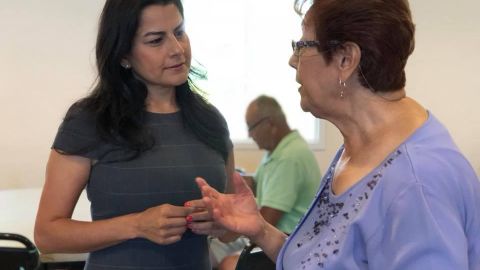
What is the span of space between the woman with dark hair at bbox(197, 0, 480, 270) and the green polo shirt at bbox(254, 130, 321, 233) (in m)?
1.50

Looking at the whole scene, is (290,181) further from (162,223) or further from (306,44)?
(306,44)

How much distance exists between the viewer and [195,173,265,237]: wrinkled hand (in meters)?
1.26

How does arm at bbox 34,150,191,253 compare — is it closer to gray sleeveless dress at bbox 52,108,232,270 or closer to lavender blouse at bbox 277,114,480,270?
gray sleeveless dress at bbox 52,108,232,270

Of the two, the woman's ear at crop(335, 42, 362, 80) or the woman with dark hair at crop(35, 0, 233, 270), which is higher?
the woman's ear at crop(335, 42, 362, 80)

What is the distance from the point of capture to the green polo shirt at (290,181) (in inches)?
104

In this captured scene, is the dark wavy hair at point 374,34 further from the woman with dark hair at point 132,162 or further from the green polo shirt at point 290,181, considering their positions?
the green polo shirt at point 290,181

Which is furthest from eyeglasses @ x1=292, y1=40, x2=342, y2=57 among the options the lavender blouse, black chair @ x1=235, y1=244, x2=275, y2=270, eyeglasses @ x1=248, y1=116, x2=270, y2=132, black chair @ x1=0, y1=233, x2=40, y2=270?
eyeglasses @ x1=248, y1=116, x2=270, y2=132

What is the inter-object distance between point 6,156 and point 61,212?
10.2ft

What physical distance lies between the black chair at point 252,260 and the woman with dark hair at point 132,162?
0.97ft

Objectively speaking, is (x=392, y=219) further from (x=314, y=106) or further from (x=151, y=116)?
(x=151, y=116)

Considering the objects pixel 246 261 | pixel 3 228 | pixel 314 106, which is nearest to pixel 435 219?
pixel 314 106

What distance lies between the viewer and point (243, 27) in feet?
14.7

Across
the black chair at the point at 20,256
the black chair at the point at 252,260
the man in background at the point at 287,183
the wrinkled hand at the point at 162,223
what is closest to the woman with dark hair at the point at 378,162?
the wrinkled hand at the point at 162,223

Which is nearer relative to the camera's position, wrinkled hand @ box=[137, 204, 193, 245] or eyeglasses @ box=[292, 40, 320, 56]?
eyeglasses @ box=[292, 40, 320, 56]
